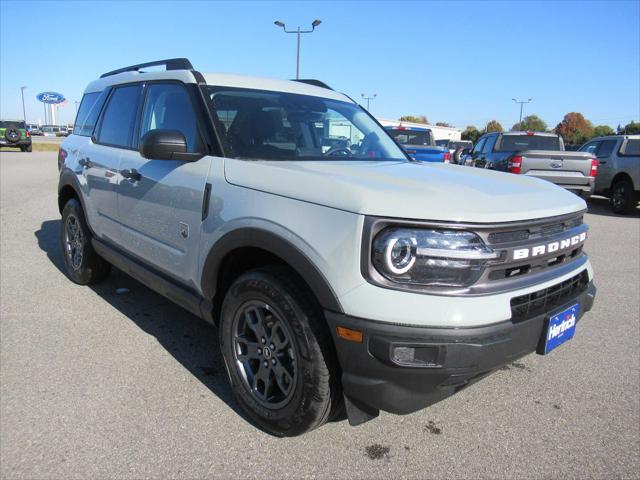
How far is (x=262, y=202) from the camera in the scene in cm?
241

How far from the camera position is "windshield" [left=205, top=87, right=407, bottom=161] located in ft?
9.64

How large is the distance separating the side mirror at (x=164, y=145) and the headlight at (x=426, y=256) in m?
1.40

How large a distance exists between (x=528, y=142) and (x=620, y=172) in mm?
2116

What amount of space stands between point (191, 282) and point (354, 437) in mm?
1315

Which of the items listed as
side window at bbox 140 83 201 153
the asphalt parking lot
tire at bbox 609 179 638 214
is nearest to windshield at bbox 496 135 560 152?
tire at bbox 609 179 638 214

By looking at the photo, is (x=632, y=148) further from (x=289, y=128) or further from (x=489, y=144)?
(x=289, y=128)

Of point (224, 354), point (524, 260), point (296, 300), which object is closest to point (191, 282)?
point (224, 354)

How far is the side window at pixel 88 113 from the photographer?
4.54m

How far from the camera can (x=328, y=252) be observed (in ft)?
6.84

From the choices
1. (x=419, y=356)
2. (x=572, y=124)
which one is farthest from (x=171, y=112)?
(x=572, y=124)

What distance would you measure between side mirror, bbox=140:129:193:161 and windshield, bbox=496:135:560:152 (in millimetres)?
10283

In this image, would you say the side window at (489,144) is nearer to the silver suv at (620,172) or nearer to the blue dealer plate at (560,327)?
the silver suv at (620,172)

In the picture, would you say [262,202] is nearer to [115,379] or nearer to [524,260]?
[524,260]

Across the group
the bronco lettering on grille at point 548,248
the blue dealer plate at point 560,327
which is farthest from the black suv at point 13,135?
the blue dealer plate at point 560,327
